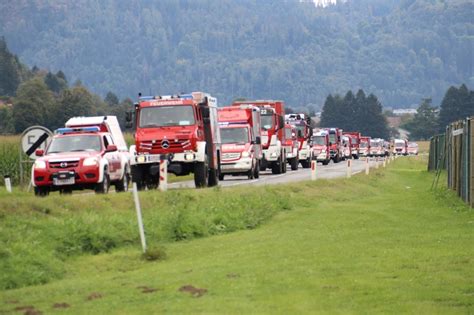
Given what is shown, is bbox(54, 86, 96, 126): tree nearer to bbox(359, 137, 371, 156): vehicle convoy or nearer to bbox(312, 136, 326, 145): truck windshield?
bbox(312, 136, 326, 145): truck windshield

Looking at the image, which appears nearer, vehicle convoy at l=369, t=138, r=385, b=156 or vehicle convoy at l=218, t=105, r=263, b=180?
vehicle convoy at l=218, t=105, r=263, b=180

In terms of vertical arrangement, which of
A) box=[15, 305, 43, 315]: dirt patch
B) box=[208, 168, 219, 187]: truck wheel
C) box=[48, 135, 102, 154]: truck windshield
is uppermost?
box=[48, 135, 102, 154]: truck windshield

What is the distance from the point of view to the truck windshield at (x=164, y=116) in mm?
36062

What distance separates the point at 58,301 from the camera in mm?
14000

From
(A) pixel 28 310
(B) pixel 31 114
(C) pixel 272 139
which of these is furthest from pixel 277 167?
(A) pixel 28 310

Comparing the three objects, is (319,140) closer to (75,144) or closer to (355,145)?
(355,145)

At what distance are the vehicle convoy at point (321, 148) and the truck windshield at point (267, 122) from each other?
25018mm

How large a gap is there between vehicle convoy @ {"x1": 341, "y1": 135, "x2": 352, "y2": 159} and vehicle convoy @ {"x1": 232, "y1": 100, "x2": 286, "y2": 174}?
136ft

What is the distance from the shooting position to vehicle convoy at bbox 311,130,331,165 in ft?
275

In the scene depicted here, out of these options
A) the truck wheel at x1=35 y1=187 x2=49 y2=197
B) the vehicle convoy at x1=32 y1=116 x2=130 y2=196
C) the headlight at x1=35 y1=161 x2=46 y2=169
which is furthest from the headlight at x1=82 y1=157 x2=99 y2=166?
the truck wheel at x1=35 y1=187 x2=49 y2=197

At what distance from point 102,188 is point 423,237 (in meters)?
11.8

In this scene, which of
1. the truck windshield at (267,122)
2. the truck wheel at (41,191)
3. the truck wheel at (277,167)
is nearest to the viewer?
the truck wheel at (41,191)

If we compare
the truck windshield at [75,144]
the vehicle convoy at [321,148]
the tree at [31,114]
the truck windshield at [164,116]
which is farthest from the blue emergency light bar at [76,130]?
the tree at [31,114]

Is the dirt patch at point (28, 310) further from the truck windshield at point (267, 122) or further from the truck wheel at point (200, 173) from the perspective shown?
the truck windshield at point (267, 122)
